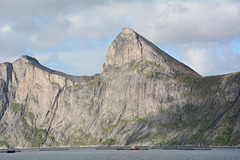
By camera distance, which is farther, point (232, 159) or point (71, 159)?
point (71, 159)

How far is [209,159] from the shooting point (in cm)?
17550

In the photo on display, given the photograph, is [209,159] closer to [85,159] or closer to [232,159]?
[232,159]

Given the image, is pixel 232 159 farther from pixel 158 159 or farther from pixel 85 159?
pixel 85 159

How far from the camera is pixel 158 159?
180750 mm

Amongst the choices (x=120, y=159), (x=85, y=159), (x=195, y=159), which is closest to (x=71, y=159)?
(x=85, y=159)

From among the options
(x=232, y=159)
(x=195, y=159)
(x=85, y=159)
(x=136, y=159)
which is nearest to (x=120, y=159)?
(x=136, y=159)

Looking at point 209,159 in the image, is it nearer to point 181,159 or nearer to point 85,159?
point 181,159

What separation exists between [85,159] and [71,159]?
980 cm

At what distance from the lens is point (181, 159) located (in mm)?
179125

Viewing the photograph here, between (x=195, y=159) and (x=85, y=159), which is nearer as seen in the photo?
(x=195, y=159)

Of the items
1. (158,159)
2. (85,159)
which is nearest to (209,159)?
(158,159)

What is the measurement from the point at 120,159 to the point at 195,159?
35.7 metres

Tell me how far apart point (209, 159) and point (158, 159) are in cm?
2391

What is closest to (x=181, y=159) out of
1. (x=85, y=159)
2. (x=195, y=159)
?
(x=195, y=159)
